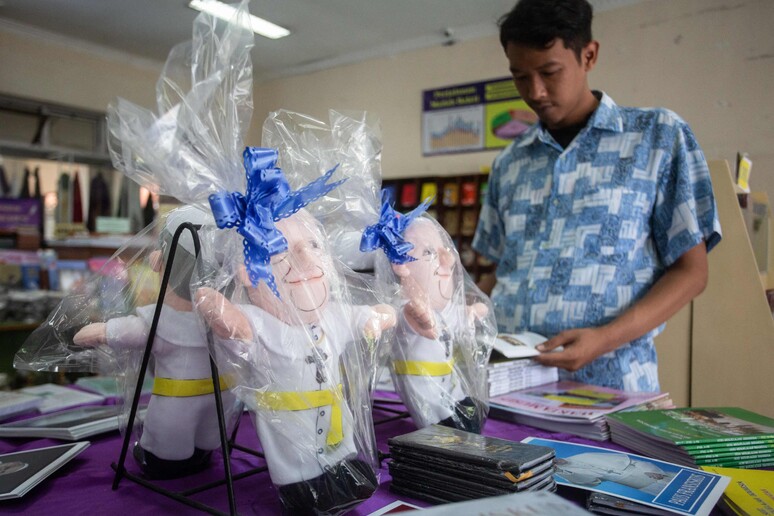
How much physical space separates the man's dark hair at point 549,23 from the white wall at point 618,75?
100 centimetres

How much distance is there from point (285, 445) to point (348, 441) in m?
0.07

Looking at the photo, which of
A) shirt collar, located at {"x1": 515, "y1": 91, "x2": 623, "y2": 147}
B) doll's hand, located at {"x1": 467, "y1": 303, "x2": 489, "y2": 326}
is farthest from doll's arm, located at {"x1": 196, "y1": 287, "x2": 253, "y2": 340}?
shirt collar, located at {"x1": 515, "y1": 91, "x2": 623, "y2": 147}

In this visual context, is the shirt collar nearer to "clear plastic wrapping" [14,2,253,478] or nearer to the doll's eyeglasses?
the doll's eyeglasses

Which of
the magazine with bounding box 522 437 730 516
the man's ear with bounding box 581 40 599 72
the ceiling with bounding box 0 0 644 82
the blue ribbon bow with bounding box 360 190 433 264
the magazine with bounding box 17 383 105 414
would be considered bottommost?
the magazine with bounding box 17 383 105 414

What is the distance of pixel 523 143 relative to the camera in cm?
149

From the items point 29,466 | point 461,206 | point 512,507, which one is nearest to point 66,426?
point 29,466

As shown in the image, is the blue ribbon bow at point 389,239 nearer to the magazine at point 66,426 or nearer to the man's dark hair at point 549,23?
the magazine at point 66,426

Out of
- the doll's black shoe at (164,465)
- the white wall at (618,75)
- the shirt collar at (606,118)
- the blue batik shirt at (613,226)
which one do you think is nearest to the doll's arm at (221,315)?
the doll's black shoe at (164,465)

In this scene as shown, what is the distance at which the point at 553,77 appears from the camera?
49.9 inches

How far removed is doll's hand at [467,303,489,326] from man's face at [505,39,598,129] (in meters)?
0.65

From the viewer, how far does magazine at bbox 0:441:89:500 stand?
0.62 meters

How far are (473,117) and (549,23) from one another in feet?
9.34

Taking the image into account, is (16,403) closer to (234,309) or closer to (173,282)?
(173,282)

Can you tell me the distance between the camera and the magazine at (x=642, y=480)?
0.57 meters
